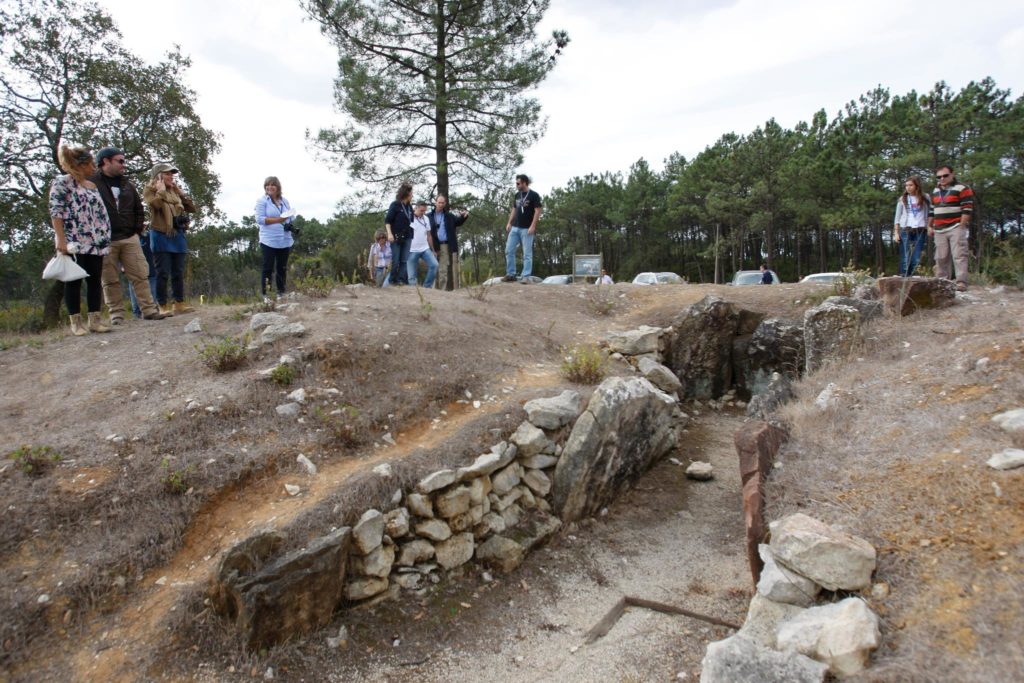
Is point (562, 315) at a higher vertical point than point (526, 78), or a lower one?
lower

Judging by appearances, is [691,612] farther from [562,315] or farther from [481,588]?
[562,315]

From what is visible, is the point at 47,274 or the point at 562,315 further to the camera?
the point at 562,315

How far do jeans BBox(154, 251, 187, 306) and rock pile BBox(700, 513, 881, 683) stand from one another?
6.91 meters

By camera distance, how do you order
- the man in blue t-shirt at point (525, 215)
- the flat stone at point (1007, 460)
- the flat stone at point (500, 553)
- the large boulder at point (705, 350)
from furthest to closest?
the man in blue t-shirt at point (525, 215), the large boulder at point (705, 350), the flat stone at point (500, 553), the flat stone at point (1007, 460)

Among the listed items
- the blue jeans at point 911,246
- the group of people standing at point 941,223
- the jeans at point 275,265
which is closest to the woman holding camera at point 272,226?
the jeans at point 275,265

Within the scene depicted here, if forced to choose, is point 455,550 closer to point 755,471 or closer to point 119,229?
point 755,471

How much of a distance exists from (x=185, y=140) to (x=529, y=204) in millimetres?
9967

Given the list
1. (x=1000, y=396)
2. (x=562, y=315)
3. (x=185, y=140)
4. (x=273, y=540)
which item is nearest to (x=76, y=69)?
(x=185, y=140)

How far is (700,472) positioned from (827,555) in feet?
9.63

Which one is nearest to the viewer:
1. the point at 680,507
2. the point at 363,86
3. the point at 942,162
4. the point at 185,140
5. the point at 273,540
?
the point at 273,540

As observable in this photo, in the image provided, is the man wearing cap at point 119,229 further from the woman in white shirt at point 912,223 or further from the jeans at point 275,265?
the woman in white shirt at point 912,223

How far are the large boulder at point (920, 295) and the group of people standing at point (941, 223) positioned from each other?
2.43ft

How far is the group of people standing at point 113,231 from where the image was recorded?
5.46m

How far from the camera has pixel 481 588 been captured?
13.3ft
